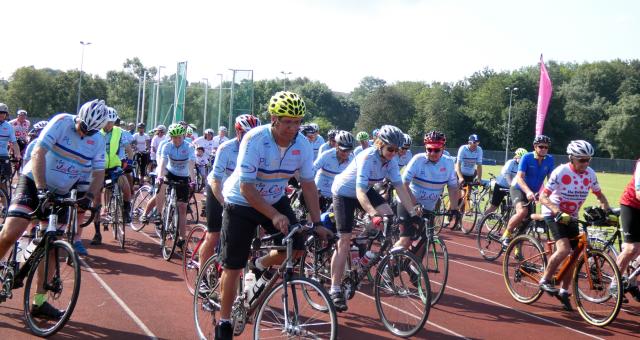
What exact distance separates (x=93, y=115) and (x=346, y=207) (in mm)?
2925

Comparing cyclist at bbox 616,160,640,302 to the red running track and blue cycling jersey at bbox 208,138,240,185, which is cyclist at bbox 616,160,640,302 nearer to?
the red running track

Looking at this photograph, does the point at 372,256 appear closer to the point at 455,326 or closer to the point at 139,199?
the point at 455,326

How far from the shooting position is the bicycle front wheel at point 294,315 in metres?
4.45

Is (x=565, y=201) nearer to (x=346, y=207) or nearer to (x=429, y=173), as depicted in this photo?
(x=429, y=173)

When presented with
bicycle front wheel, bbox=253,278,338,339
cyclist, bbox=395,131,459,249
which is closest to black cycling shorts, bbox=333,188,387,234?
cyclist, bbox=395,131,459,249

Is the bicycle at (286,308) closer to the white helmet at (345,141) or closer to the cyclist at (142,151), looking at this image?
the white helmet at (345,141)

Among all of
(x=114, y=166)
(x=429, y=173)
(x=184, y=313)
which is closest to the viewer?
(x=184, y=313)

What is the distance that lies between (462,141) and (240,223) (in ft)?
265

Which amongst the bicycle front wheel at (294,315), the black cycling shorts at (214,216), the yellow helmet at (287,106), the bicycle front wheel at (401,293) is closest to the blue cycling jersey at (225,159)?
the black cycling shorts at (214,216)

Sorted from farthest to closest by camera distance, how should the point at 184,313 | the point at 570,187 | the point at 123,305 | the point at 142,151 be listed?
the point at 142,151 < the point at 570,187 < the point at 123,305 < the point at 184,313

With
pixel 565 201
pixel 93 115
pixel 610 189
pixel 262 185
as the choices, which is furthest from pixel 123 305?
pixel 610 189

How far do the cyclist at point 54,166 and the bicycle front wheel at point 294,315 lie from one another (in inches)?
78.3

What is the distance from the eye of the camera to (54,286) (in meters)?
5.61

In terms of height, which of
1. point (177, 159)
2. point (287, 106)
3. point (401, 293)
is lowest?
point (401, 293)
